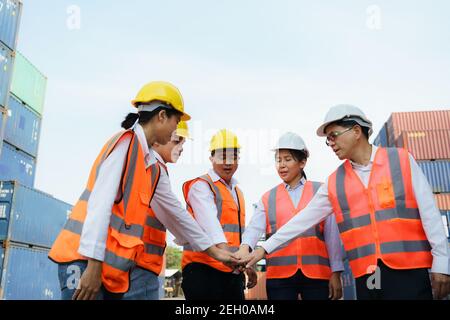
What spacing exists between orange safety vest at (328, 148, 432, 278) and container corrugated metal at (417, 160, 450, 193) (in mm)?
27339

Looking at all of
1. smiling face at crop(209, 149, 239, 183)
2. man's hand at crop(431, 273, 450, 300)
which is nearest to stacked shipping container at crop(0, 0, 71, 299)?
smiling face at crop(209, 149, 239, 183)

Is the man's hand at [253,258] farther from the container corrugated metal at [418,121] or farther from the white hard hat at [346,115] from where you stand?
the container corrugated metal at [418,121]

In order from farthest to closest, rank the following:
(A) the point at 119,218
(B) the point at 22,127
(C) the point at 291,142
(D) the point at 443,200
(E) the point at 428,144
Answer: (E) the point at 428,144
(D) the point at 443,200
(B) the point at 22,127
(C) the point at 291,142
(A) the point at 119,218

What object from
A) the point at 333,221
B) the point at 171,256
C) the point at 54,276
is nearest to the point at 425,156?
the point at 54,276

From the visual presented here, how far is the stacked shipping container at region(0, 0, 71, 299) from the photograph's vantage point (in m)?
16.7

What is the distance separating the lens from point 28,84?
22.3 metres

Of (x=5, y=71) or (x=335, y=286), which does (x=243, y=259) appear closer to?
(x=335, y=286)

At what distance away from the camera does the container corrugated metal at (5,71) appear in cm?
1739

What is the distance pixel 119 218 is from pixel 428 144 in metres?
31.8

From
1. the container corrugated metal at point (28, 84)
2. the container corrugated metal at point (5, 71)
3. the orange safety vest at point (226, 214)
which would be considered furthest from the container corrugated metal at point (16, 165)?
the orange safety vest at point (226, 214)

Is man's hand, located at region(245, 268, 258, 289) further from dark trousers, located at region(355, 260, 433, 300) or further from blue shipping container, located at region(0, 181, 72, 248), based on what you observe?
blue shipping container, located at region(0, 181, 72, 248)

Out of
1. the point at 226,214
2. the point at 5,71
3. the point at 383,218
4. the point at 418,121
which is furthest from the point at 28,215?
the point at 418,121

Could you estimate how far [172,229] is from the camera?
13.5ft

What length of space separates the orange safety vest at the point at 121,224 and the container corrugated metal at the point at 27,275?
15.8m
